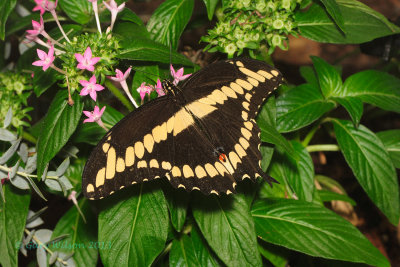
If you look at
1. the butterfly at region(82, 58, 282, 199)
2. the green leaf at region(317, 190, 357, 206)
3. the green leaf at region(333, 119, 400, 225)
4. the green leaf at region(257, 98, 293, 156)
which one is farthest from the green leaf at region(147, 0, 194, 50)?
the green leaf at region(317, 190, 357, 206)

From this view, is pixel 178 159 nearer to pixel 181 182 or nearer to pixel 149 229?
pixel 181 182

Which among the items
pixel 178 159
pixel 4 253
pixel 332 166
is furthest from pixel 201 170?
pixel 332 166

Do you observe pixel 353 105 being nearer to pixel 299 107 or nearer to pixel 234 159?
pixel 299 107

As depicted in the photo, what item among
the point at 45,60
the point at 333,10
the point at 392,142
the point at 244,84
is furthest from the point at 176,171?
the point at 392,142

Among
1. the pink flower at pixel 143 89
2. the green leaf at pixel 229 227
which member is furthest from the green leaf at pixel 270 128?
the pink flower at pixel 143 89

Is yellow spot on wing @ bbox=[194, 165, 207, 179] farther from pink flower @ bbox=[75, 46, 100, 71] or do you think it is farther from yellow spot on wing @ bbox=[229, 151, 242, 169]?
pink flower @ bbox=[75, 46, 100, 71]
